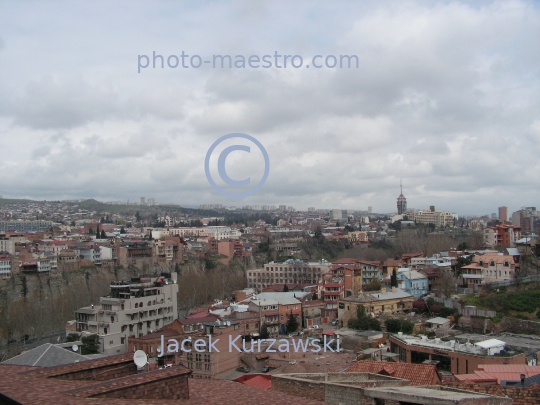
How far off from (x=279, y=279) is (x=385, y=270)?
3.77m

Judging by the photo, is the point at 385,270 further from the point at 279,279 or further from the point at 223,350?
the point at 223,350

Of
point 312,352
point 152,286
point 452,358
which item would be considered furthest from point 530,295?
point 152,286

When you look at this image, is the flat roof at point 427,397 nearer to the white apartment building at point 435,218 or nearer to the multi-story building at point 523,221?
the multi-story building at point 523,221

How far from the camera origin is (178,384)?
221 centimetres

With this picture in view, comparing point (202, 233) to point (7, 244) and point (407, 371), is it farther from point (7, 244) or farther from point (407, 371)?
point (407, 371)

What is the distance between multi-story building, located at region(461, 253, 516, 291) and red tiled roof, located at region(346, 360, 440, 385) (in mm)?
8899

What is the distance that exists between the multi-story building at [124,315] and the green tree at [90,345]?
0.21 meters

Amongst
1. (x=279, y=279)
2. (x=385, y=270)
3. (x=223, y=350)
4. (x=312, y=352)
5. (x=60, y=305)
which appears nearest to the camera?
(x=312, y=352)

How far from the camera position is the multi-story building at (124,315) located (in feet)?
37.4

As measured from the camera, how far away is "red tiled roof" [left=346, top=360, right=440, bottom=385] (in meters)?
4.47

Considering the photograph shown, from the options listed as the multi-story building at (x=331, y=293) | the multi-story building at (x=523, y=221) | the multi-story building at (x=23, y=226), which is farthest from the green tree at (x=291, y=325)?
the multi-story building at (x=23, y=226)

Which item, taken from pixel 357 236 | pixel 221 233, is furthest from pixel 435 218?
pixel 221 233

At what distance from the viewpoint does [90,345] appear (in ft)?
33.8

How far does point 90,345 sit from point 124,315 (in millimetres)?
1327
